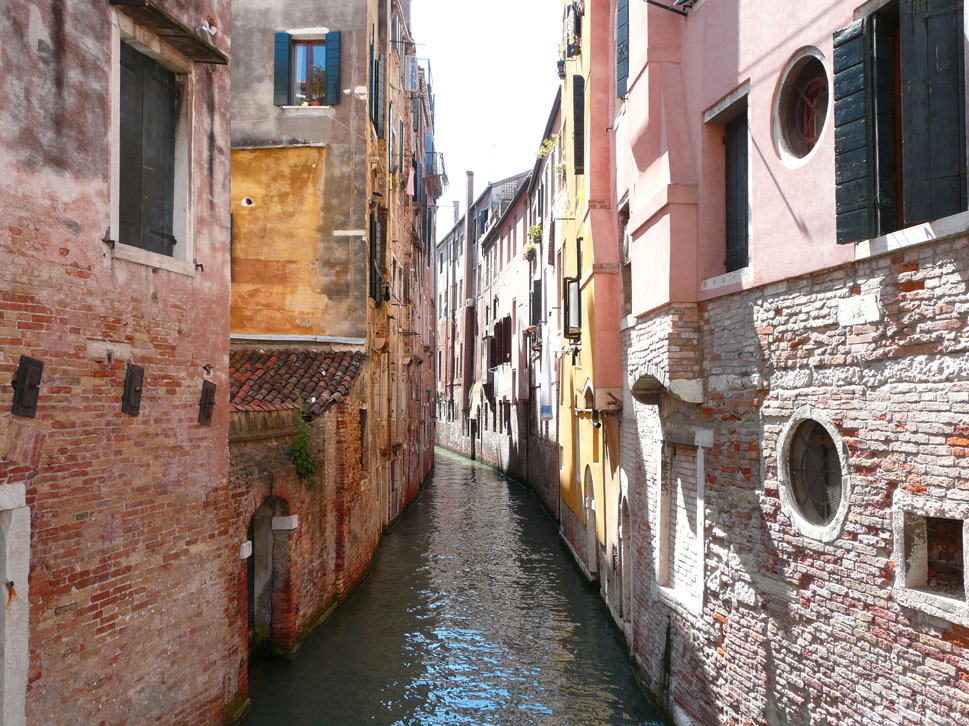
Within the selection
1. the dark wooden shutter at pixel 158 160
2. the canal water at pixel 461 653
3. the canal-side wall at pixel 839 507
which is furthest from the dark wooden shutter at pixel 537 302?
the dark wooden shutter at pixel 158 160

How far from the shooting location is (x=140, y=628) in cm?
652

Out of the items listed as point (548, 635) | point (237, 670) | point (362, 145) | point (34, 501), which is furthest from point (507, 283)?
point (34, 501)

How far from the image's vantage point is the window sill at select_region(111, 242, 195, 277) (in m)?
6.24

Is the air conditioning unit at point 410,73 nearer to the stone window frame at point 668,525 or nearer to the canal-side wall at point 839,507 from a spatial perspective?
the stone window frame at point 668,525

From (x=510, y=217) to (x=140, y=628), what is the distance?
2751 cm

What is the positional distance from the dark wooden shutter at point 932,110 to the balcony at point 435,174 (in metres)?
28.2

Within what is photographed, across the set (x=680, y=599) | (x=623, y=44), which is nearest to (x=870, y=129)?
(x=623, y=44)

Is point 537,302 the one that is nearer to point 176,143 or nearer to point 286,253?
point 286,253

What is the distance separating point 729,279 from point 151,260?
4.62 metres

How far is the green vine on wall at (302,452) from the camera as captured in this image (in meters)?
10.9

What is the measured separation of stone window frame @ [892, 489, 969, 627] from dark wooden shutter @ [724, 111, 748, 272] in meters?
2.78

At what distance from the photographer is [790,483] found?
6.27m

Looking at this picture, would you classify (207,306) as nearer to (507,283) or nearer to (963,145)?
(963,145)

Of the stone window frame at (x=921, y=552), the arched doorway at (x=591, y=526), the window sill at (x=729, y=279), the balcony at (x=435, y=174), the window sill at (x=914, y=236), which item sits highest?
the balcony at (x=435, y=174)
